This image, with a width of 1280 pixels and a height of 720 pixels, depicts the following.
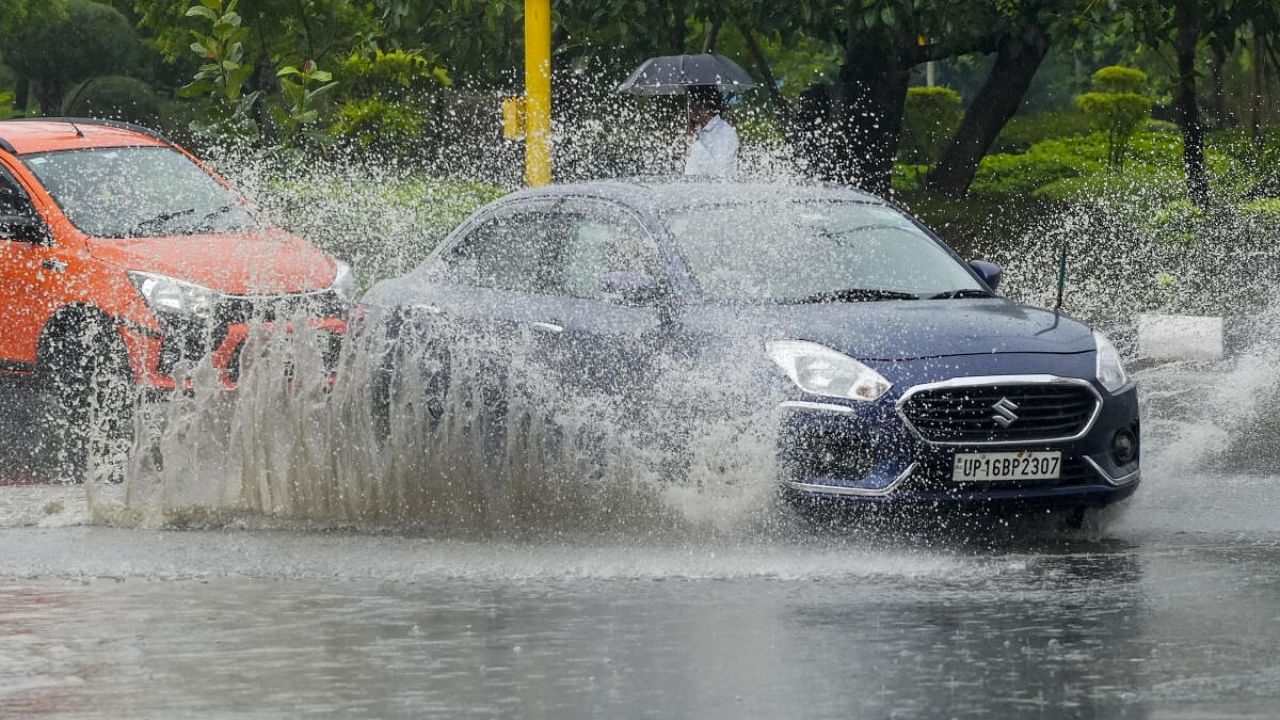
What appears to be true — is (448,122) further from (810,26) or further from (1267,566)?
(1267,566)

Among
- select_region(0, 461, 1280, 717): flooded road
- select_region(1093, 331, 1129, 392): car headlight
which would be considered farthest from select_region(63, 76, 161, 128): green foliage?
select_region(1093, 331, 1129, 392): car headlight

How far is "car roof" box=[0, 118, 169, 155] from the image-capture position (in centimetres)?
1455

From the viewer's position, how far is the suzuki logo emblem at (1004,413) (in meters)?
9.17

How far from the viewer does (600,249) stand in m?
10.6

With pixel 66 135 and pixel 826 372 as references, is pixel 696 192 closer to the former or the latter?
pixel 826 372

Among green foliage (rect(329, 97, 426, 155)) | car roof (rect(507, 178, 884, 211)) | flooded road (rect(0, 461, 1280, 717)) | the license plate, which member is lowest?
flooded road (rect(0, 461, 1280, 717))

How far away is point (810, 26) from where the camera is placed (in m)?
22.9

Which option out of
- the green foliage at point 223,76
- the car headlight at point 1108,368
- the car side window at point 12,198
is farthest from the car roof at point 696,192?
the green foliage at point 223,76

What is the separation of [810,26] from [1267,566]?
14601 mm

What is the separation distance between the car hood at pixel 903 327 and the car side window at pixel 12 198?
18.6 ft

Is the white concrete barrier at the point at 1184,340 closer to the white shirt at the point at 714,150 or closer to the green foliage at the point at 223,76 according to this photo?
the white shirt at the point at 714,150

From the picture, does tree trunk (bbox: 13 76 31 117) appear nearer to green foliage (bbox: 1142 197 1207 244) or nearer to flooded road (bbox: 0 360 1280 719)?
green foliage (bbox: 1142 197 1207 244)

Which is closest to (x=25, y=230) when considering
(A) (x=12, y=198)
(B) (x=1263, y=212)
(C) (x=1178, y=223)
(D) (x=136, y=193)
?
(A) (x=12, y=198)

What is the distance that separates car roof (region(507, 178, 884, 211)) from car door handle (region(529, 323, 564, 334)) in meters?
0.72
